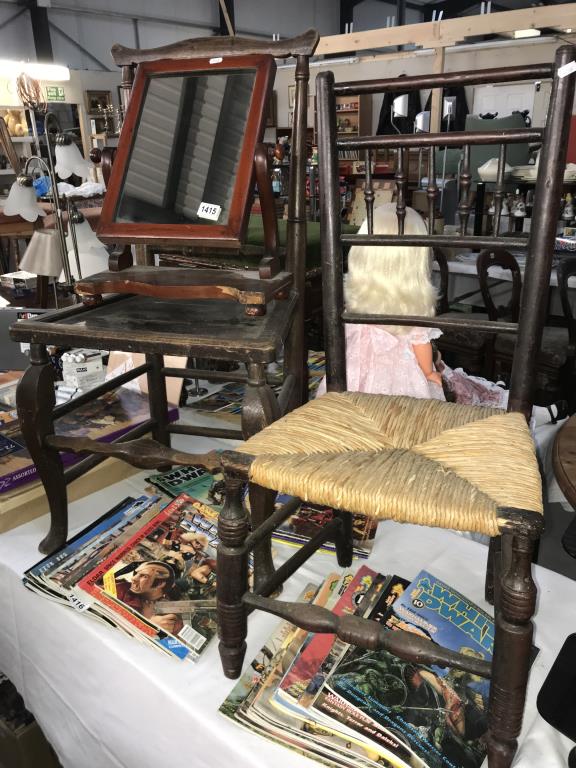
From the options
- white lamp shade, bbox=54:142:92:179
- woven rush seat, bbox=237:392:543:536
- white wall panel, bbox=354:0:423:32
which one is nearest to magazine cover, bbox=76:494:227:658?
woven rush seat, bbox=237:392:543:536

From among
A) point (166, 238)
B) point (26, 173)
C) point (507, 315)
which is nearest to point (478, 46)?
point (507, 315)

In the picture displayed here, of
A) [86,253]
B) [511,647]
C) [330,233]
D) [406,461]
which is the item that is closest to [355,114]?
[86,253]

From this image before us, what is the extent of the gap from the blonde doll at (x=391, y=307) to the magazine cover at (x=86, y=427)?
512 millimetres

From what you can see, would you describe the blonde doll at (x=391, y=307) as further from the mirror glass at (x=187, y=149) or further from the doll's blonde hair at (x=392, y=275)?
the mirror glass at (x=187, y=149)

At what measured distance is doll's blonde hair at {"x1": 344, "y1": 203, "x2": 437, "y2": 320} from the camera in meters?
1.38

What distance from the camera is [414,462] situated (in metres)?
0.81

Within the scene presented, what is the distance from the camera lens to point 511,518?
651 millimetres

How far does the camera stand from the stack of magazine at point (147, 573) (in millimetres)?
1004

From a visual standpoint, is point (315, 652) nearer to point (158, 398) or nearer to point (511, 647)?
point (511, 647)

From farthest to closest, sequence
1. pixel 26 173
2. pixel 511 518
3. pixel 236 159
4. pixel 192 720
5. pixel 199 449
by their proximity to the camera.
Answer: pixel 26 173, pixel 199 449, pixel 236 159, pixel 192 720, pixel 511 518

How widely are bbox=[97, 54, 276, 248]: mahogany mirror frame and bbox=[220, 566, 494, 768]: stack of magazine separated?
680 mm

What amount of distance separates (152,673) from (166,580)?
195mm

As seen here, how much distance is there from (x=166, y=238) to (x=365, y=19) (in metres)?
12.4

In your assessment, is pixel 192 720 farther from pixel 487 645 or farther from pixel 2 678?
pixel 2 678
